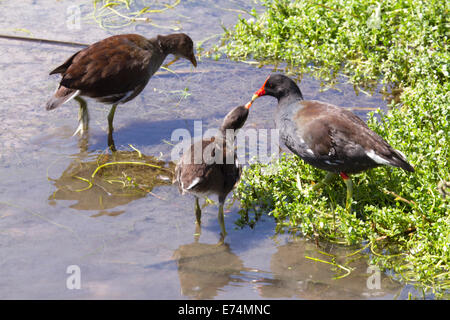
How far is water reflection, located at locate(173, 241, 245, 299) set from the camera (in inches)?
174

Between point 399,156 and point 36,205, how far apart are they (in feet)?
9.70

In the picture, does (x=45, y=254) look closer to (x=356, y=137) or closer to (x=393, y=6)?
(x=356, y=137)

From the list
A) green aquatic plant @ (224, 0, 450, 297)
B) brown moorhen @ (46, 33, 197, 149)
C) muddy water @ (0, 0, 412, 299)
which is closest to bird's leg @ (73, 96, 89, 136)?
brown moorhen @ (46, 33, 197, 149)

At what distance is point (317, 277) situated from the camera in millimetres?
4605

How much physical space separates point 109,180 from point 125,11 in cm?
399

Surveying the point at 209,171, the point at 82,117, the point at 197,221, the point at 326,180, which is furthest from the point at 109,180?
the point at 326,180

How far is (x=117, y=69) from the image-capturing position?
20.3ft

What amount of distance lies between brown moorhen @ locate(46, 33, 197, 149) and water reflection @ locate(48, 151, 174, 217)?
37 centimetres

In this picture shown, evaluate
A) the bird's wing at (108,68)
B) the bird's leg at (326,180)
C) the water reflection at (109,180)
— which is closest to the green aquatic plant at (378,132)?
the bird's leg at (326,180)

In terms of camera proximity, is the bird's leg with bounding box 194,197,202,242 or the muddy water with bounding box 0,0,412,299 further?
the bird's leg with bounding box 194,197,202,242
